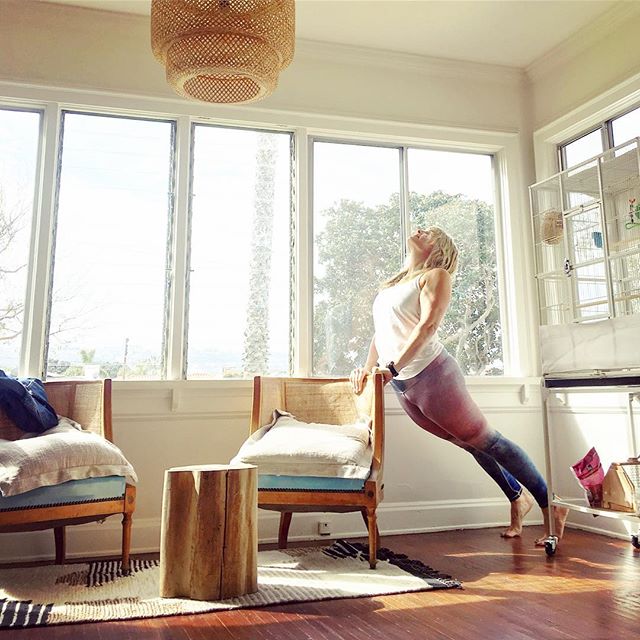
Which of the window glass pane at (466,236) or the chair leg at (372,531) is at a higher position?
the window glass pane at (466,236)

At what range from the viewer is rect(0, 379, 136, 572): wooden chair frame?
2193 mm

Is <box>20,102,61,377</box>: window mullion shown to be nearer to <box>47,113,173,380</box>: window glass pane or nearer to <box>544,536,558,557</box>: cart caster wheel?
<box>47,113,173,380</box>: window glass pane

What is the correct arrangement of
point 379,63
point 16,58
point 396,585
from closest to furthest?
point 396,585, point 16,58, point 379,63

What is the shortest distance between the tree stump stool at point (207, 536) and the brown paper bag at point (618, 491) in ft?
4.87

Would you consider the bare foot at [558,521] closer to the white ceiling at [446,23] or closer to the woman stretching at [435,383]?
the woman stretching at [435,383]

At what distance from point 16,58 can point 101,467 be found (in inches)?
89.6

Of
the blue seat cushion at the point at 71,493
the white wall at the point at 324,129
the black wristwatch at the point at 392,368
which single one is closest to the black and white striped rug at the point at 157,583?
Result: the blue seat cushion at the point at 71,493

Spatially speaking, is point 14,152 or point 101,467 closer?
point 101,467

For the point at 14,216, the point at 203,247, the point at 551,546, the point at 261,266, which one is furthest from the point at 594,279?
the point at 14,216

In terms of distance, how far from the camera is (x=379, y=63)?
151 inches

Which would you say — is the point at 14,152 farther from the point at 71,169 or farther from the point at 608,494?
the point at 608,494

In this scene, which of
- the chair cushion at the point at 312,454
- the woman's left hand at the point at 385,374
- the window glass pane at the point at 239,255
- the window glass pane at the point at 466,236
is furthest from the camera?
the window glass pane at the point at 466,236

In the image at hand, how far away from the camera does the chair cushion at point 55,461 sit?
2.12 metres

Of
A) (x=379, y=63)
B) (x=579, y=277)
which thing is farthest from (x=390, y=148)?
(x=579, y=277)
